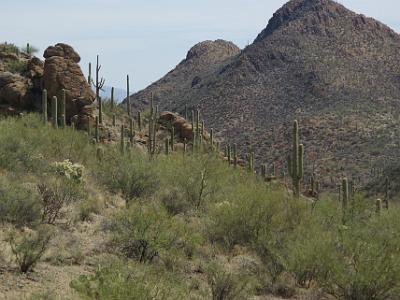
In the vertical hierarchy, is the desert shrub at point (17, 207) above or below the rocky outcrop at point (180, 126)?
below

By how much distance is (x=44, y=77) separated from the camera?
103 ft

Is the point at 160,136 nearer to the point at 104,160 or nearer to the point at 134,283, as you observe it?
the point at 104,160

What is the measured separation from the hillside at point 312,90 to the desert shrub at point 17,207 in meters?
36.9

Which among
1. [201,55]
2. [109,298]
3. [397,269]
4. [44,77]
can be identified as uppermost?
[201,55]

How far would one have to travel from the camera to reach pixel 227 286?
1033cm

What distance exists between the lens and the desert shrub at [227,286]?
1032cm

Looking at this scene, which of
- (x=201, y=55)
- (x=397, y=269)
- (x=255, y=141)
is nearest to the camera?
(x=397, y=269)

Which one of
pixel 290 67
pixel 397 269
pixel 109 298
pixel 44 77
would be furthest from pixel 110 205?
pixel 290 67

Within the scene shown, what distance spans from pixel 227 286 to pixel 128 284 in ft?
11.7

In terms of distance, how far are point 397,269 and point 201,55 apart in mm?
90015

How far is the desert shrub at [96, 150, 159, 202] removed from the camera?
56.9ft

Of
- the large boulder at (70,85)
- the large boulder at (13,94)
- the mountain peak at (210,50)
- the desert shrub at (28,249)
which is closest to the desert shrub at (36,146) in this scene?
the desert shrub at (28,249)

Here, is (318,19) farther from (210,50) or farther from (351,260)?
(351,260)

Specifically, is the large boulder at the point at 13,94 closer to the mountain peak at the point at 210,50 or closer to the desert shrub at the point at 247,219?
the desert shrub at the point at 247,219
